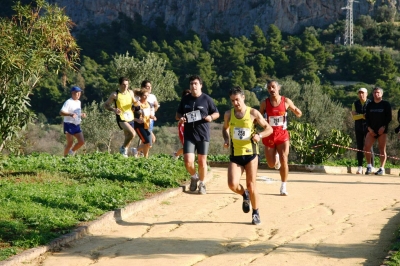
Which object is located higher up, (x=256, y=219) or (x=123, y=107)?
(x=123, y=107)

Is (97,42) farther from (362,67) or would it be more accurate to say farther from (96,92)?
(362,67)

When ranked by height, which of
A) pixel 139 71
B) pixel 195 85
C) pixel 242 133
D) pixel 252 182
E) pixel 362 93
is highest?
pixel 139 71

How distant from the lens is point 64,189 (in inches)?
500

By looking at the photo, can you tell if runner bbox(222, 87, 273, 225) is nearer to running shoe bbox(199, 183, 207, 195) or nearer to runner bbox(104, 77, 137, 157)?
running shoe bbox(199, 183, 207, 195)

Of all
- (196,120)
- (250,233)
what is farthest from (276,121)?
(250,233)

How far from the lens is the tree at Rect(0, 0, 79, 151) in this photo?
41.9ft

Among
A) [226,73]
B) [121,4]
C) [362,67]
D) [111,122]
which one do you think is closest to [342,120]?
[111,122]

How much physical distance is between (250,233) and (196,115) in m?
3.25

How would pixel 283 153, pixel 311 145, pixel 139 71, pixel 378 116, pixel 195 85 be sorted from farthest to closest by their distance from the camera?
pixel 139 71
pixel 311 145
pixel 378 116
pixel 283 153
pixel 195 85

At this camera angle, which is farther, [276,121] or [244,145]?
[276,121]

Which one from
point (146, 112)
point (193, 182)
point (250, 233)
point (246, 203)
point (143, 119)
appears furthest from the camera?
point (146, 112)

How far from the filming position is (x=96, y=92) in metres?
90.8

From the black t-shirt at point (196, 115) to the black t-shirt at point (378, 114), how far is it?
245 inches

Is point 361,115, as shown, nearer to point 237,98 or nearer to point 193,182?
point 193,182
